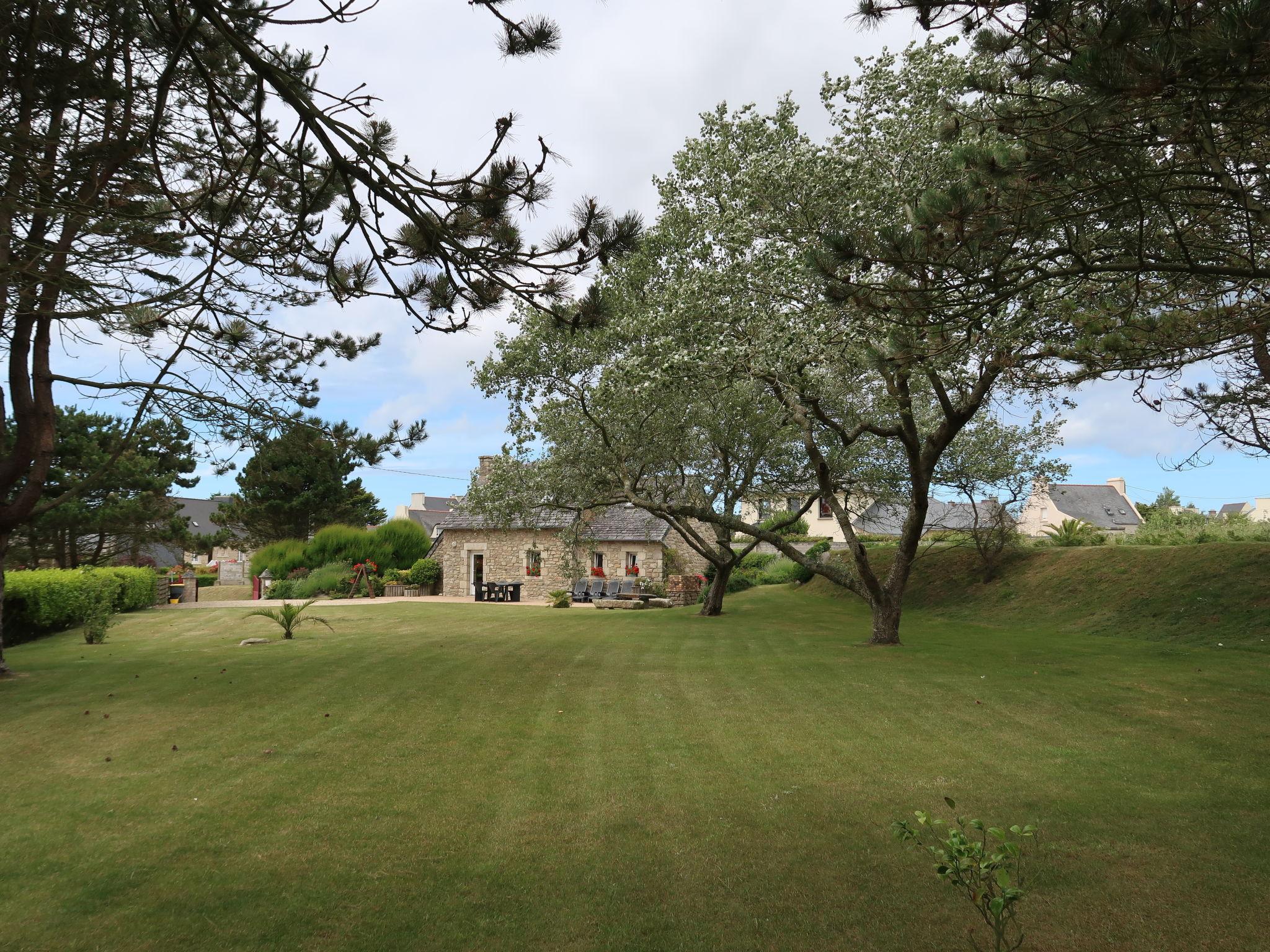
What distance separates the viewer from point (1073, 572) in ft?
65.9

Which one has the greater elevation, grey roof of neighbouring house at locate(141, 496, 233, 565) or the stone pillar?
grey roof of neighbouring house at locate(141, 496, 233, 565)

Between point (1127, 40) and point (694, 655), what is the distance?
11.5 m

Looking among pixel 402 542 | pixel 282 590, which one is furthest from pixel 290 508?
pixel 282 590

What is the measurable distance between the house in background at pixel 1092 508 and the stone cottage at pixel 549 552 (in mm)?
25050

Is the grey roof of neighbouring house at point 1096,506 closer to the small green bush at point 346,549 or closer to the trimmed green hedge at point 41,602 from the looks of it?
the small green bush at point 346,549

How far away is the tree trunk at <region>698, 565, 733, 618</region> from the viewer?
2233cm

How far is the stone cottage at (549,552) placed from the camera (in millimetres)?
29500

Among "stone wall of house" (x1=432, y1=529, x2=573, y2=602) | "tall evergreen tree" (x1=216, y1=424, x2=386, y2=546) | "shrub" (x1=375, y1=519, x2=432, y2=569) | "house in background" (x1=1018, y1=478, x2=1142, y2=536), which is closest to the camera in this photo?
Answer: "stone wall of house" (x1=432, y1=529, x2=573, y2=602)

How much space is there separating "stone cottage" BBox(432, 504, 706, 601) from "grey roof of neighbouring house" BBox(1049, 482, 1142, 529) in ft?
85.2

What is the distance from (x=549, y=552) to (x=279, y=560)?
1228 centimetres

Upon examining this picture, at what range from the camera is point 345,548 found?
33.4 meters

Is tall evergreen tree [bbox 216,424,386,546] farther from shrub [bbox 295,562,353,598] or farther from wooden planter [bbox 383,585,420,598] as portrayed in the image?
wooden planter [bbox 383,585,420,598]

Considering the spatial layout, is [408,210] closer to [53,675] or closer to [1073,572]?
[53,675]

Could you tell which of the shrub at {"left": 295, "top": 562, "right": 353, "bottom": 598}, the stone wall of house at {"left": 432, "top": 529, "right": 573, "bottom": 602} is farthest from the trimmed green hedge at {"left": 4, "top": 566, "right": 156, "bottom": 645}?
the stone wall of house at {"left": 432, "top": 529, "right": 573, "bottom": 602}
